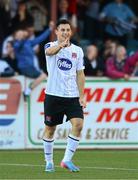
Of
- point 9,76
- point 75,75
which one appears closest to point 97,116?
point 9,76

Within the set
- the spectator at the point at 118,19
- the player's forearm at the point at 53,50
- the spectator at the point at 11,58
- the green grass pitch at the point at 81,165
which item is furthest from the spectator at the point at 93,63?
the player's forearm at the point at 53,50

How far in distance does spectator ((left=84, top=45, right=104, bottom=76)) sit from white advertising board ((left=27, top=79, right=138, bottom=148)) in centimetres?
102

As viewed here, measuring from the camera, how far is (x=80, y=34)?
2125 cm

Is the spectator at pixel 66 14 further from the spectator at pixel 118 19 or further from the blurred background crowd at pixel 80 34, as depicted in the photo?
the spectator at pixel 118 19

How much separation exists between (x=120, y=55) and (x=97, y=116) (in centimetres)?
151

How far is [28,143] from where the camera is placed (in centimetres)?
1659

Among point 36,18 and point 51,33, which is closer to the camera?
point 51,33

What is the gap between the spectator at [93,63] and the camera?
1772 centimetres

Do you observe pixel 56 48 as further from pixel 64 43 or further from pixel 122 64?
pixel 122 64

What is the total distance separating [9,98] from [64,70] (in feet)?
14.7

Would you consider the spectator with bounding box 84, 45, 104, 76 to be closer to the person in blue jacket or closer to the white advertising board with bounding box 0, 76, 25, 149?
the person in blue jacket

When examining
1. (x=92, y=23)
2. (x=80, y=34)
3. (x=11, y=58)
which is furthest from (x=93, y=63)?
(x=92, y=23)

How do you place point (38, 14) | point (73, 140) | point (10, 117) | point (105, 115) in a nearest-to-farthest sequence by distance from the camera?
1. point (73, 140)
2. point (10, 117)
3. point (105, 115)
4. point (38, 14)

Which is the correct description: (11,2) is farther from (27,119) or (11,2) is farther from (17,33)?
(27,119)
